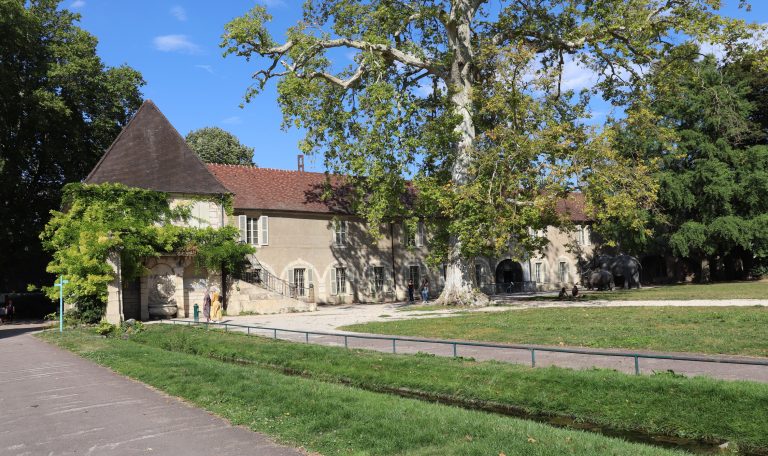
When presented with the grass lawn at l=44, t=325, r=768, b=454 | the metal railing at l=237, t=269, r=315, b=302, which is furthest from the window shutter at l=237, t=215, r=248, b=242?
the grass lawn at l=44, t=325, r=768, b=454

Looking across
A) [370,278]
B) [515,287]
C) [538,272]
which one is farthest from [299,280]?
[538,272]

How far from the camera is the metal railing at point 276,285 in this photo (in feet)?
106

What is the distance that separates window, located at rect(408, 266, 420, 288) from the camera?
4125 centimetres

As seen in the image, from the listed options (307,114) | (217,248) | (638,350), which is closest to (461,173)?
(307,114)

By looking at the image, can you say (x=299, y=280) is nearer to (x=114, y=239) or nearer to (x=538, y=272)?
(x=114, y=239)

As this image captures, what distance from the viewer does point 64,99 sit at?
34.4m

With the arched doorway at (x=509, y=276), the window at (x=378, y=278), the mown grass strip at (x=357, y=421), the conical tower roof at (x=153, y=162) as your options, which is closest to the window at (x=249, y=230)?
the conical tower roof at (x=153, y=162)

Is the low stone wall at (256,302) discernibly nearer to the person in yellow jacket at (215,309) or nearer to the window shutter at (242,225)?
the window shutter at (242,225)

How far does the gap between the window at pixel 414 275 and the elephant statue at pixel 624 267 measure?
15109 millimetres

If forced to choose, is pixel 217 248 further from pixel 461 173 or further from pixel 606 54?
pixel 606 54

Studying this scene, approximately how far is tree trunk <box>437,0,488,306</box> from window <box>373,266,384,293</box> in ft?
33.8

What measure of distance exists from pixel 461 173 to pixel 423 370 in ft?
60.2

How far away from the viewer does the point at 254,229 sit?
3478 centimetres

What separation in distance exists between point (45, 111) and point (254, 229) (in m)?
12.7
